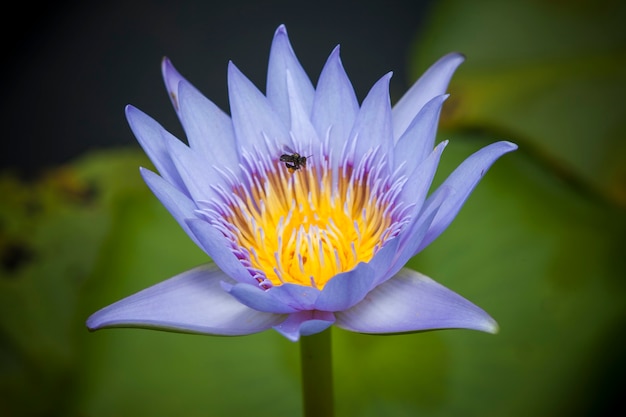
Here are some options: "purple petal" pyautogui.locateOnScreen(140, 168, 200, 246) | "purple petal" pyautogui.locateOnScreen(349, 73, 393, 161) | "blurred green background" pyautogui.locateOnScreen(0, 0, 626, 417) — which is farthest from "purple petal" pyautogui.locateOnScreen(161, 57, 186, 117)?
"blurred green background" pyautogui.locateOnScreen(0, 0, 626, 417)

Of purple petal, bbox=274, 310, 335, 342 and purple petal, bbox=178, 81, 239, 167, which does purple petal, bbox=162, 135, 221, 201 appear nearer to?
purple petal, bbox=178, 81, 239, 167

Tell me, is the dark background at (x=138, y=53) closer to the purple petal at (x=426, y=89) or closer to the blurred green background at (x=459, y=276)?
the blurred green background at (x=459, y=276)

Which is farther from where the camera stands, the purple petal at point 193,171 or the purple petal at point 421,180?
the purple petal at point 193,171

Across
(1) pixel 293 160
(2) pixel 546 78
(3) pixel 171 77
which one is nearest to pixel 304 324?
(1) pixel 293 160

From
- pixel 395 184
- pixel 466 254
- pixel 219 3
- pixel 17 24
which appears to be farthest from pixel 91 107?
pixel 395 184

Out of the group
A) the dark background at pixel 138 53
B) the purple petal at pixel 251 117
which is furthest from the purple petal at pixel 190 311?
the dark background at pixel 138 53

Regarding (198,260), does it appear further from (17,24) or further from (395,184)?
(17,24)

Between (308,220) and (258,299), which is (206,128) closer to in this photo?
(308,220)
